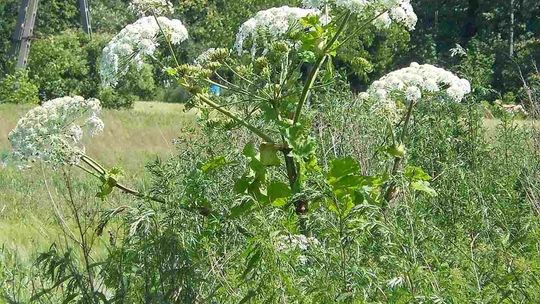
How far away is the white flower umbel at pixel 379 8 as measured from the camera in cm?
403

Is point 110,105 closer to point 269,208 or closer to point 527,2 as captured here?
point 527,2

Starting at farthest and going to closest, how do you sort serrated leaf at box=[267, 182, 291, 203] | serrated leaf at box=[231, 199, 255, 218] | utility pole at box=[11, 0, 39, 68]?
1. utility pole at box=[11, 0, 39, 68]
2. serrated leaf at box=[267, 182, 291, 203]
3. serrated leaf at box=[231, 199, 255, 218]

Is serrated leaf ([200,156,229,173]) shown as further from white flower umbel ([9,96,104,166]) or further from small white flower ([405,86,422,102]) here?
small white flower ([405,86,422,102])

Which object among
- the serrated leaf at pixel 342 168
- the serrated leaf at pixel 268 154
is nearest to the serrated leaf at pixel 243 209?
the serrated leaf at pixel 268 154

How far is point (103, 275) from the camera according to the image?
Answer: 389 cm

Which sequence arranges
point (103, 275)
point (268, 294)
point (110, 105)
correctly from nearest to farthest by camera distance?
point (268, 294) → point (103, 275) → point (110, 105)

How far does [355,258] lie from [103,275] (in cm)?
93

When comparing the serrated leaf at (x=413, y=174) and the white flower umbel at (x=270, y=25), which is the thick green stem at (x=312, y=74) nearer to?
the white flower umbel at (x=270, y=25)

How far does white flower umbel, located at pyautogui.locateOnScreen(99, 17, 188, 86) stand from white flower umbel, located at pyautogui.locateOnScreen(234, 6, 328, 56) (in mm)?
334

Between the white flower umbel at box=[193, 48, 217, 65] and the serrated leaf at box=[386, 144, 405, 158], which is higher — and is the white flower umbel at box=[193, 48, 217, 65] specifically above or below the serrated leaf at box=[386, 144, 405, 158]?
above

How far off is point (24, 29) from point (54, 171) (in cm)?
3326

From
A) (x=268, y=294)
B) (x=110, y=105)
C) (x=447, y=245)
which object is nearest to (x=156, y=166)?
(x=268, y=294)

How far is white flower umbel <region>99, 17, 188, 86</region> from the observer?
446 centimetres

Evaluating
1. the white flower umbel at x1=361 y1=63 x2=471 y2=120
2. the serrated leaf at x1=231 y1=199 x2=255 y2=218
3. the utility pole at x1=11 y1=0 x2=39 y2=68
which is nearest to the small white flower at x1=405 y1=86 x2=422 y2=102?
the white flower umbel at x1=361 y1=63 x2=471 y2=120
